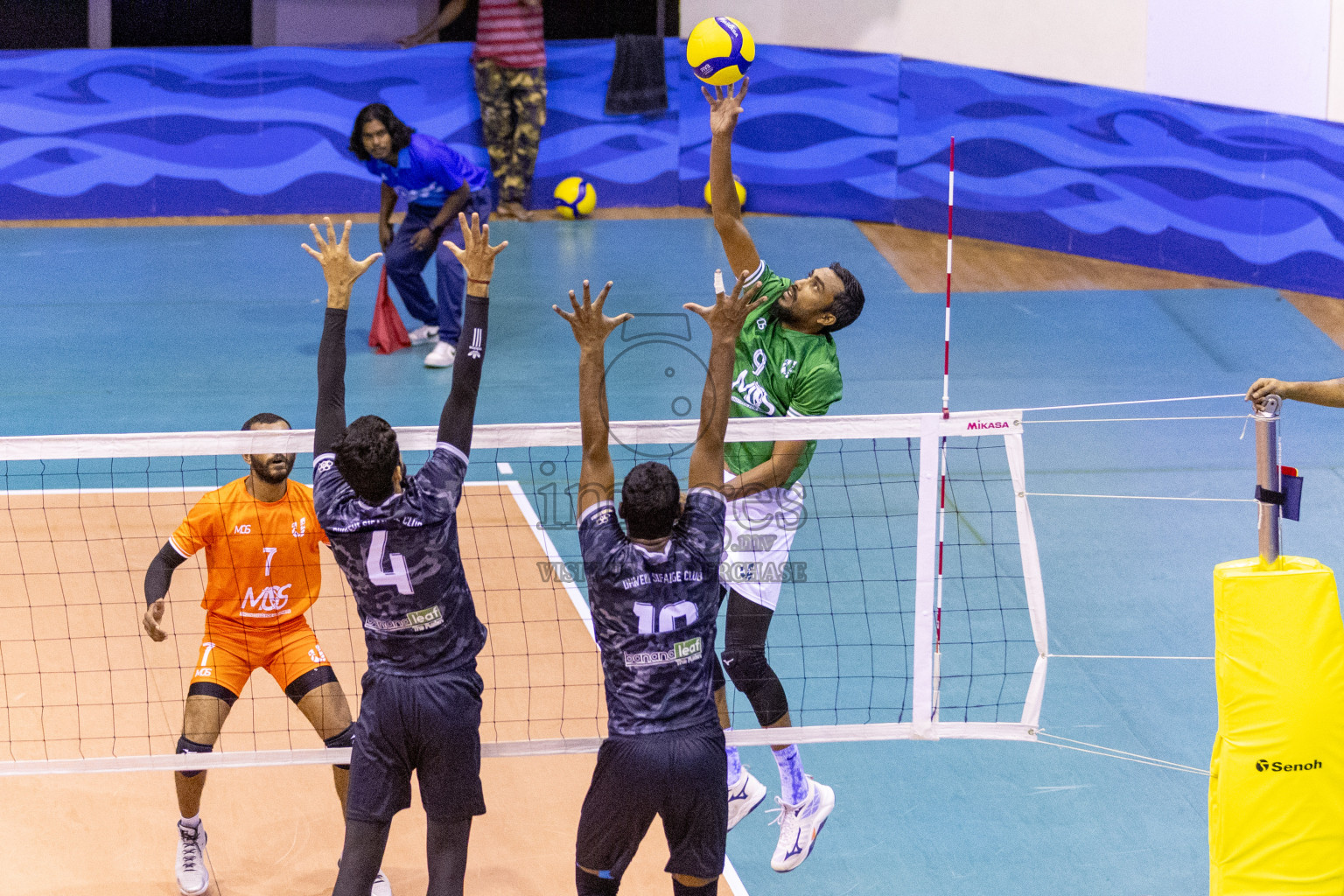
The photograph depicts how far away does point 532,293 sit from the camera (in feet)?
44.2

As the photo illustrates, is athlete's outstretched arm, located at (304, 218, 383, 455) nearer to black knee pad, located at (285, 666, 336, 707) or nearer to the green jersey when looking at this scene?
black knee pad, located at (285, 666, 336, 707)

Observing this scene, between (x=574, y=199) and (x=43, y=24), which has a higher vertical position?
(x=43, y=24)

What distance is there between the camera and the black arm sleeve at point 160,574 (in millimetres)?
5422

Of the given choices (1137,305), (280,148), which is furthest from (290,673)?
(280,148)

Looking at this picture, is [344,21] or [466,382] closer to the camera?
[466,382]

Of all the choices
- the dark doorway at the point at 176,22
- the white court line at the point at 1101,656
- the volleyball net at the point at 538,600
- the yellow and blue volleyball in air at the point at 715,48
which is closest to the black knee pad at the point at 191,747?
the volleyball net at the point at 538,600

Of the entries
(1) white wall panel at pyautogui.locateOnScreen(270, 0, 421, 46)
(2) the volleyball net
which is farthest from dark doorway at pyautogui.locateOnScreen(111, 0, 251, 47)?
(2) the volleyball net

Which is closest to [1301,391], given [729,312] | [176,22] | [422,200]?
[729,312]

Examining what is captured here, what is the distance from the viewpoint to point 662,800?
4.52 m

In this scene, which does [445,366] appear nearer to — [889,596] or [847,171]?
[889,596]

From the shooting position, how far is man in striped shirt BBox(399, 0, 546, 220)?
1518 centimetres

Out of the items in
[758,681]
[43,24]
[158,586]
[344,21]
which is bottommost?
[758,681]

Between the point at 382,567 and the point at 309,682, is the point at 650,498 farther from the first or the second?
the point at 309,682

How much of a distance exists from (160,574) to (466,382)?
1.71 m
